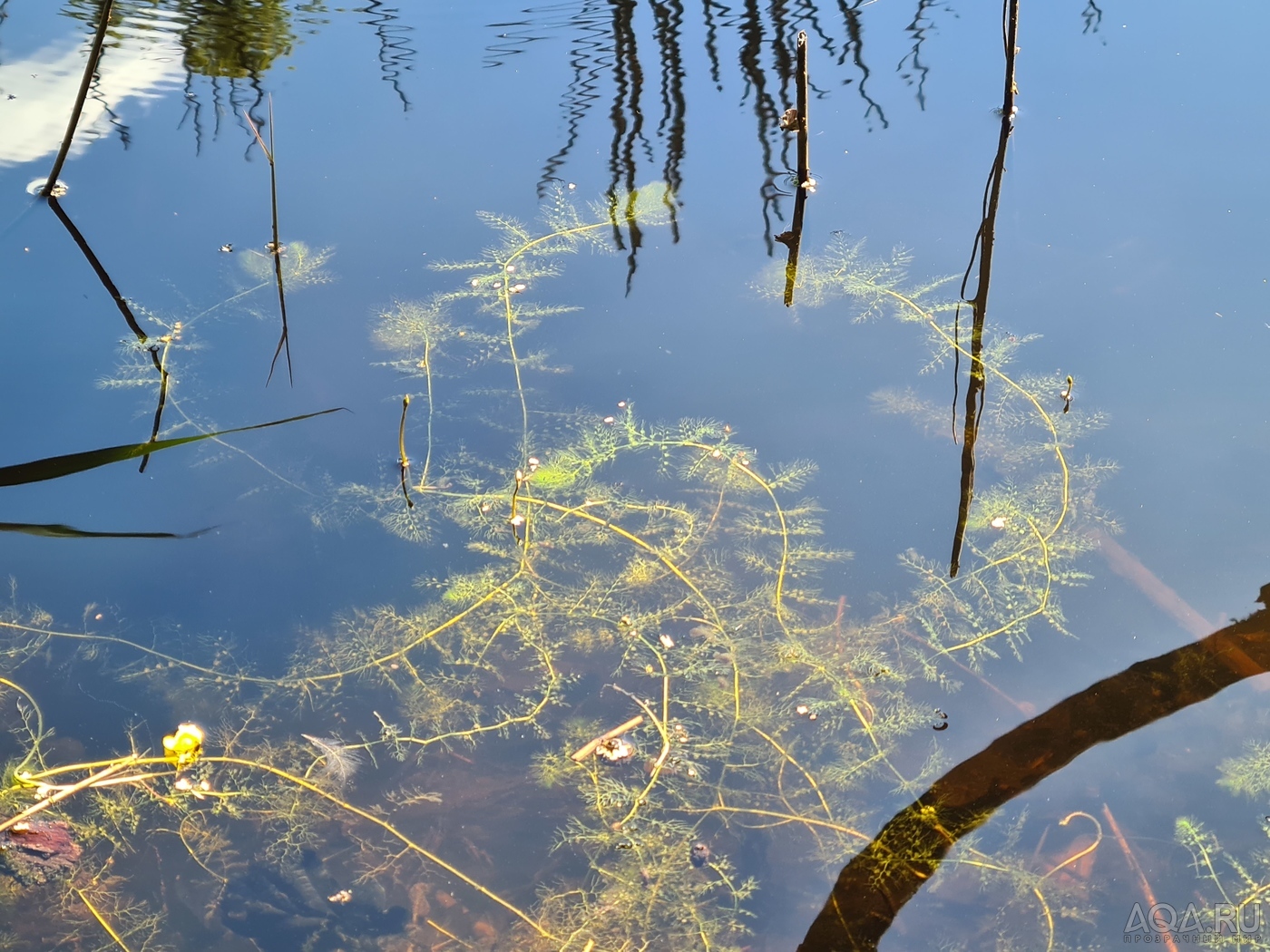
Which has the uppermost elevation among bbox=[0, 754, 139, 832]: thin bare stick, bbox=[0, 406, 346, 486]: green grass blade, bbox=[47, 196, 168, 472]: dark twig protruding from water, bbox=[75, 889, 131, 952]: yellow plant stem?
bbox=[47, 196, 168, 472]: dark twig protruding from water

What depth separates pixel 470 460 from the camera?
2846mm

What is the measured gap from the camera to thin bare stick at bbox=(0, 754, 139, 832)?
2.09 meters

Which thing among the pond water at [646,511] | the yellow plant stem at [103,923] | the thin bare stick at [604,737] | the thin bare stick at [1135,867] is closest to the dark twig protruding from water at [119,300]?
the pond water at [646,511]

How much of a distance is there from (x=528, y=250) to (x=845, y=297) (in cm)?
118

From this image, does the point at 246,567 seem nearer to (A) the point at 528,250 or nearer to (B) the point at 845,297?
(A) the point at 528,250

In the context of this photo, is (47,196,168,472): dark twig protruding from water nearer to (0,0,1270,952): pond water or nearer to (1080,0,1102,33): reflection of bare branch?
(0,0,1270,952): pond water

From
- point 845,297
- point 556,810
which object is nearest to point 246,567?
point 556,810

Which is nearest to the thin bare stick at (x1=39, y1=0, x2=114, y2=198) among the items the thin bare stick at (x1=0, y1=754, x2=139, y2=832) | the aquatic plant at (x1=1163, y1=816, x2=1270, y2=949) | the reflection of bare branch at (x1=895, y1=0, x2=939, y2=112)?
the thin bare stick at (x1=0, y1=754, x2=139, y2=832)

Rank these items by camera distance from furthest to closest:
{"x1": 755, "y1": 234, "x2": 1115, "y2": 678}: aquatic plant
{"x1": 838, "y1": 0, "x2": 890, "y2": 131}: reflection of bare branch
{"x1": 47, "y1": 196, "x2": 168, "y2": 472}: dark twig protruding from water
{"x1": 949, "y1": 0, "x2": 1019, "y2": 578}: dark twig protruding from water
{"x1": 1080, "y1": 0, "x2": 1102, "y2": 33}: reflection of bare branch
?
{"x1": 1080, "y1": 0, "x2": 1102, "y2": 33}: reflection of bare branch → {"x1": 838, "y1": 0, "x2": 890, "y2": 131}: reflection of bare branch → {"x1": 47, "y1": 196, "x2": 168, "y2": 472}: dark twig protruding from water → {"x1": 949, "y1": 0, "x2": 1019, "y2": 578}: dark twig protruding from water → {"x1": 755, "y1": 234, "x2": 1115, "y2": 678}: aquatic plant

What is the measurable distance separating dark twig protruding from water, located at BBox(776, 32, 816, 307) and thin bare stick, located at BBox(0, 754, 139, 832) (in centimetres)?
245

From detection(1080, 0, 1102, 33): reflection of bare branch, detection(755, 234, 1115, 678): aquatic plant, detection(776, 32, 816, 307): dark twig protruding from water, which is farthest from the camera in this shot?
detection(1080, 0, 1102, 33): reflection of bare branch

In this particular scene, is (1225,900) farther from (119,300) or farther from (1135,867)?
(119,300)

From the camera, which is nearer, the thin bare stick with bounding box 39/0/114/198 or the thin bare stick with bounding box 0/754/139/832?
the thin bare stick with bounding box 0/754/139/832

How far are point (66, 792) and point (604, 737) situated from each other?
124 centimetres
